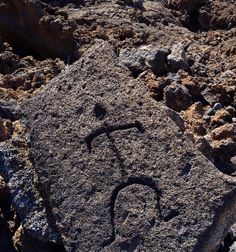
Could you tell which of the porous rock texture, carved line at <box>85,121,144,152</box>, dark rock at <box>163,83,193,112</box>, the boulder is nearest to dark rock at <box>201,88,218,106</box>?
the porous rock texture

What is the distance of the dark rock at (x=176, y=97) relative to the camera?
3.15 metres

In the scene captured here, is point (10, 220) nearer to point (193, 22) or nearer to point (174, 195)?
point (174, 195)

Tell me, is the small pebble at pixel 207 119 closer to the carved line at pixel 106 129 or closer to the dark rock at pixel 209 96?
the dark rock at pixel 209 96

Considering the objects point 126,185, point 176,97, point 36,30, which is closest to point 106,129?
point 126,185

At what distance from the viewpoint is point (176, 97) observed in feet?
10.3

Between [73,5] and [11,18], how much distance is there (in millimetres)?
452

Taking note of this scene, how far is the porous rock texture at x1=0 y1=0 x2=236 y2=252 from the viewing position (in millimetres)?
2357

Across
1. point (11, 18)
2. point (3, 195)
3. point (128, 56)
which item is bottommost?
point (3, 195)

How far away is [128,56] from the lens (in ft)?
10.9

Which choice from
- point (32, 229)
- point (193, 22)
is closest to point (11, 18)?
point (193, 22)

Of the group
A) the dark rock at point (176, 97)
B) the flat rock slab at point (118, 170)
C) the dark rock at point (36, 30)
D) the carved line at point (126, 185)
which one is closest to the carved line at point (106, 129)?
the flat rock slab at point (118, 170)

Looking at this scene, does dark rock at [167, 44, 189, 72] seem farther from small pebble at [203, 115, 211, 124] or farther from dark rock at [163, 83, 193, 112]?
small pebble at [203, 115, 211, 124]

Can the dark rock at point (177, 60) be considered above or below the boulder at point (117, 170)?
above

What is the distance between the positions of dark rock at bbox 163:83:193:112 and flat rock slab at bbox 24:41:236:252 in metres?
0.56
